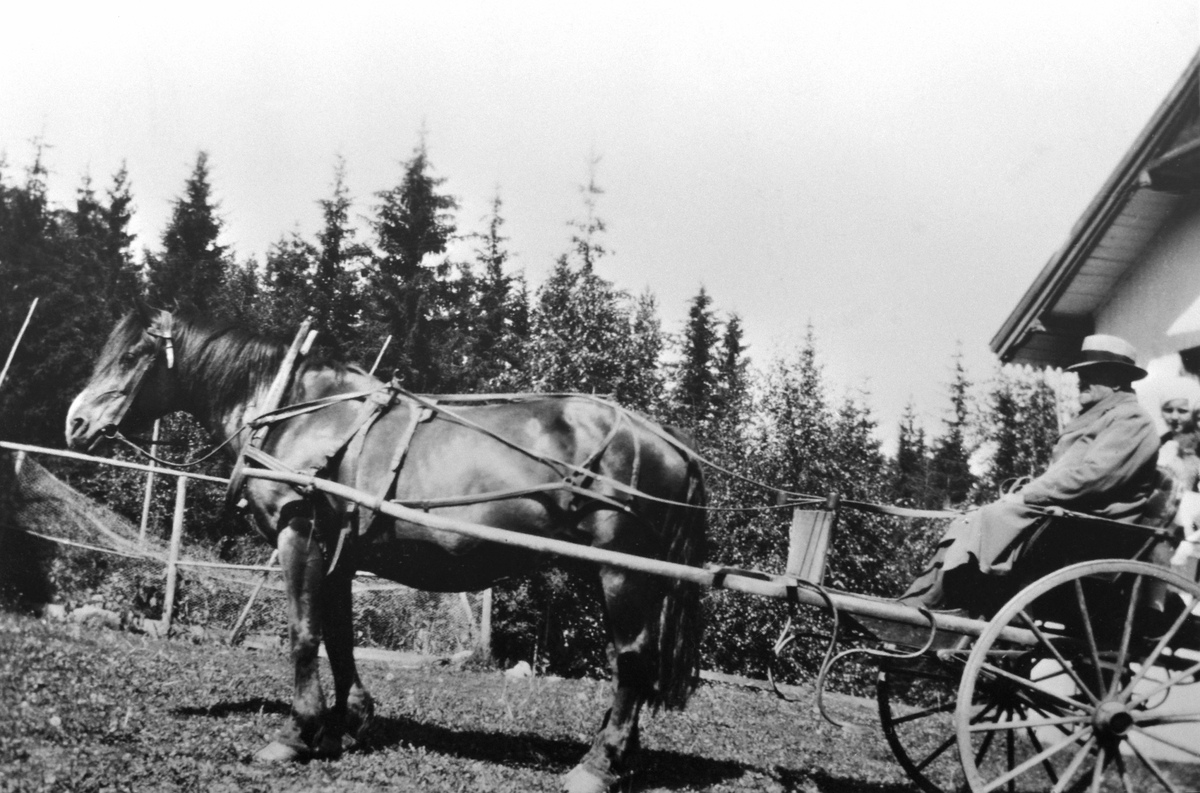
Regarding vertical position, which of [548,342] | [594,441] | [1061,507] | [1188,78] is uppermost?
Answer: [1188,78]

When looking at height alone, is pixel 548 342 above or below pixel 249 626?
above

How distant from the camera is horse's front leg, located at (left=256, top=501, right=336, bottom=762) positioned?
4227 millimetres

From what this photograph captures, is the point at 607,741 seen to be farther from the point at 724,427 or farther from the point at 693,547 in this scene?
the point at 724,427

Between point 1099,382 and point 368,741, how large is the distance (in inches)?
181

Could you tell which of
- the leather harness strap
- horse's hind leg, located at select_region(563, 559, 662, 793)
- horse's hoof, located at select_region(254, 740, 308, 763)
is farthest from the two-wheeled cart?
horse's hoof, located at select_region(254, 740, 308, 763)

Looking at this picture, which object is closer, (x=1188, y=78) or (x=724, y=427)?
(x=1188, y=78)

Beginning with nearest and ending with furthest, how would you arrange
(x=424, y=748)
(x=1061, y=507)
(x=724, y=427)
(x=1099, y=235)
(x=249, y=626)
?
(x=1061, y=507) < (x=424, y=748) < (x=1099, y=235) < (x=249, y=626) < (x=724, y=427)

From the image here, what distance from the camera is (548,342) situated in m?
11.7

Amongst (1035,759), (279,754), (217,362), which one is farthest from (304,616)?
(1035,759)

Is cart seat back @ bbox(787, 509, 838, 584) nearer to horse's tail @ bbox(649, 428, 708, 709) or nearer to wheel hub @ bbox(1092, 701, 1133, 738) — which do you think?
horse's tail @ bbox(649, 428, 708, 709)

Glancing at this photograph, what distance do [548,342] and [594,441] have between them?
7.19 meters

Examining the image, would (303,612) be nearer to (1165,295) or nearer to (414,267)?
(1165,295)

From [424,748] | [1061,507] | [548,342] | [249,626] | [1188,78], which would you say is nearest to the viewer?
[1061,507]

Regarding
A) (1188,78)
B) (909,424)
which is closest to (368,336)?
(1188,78)
